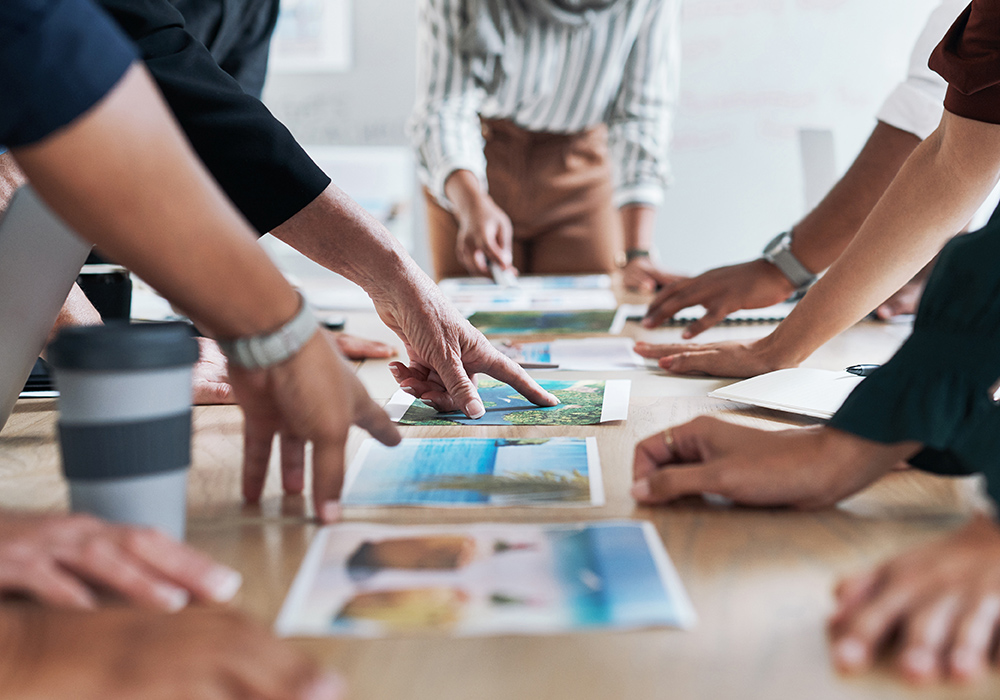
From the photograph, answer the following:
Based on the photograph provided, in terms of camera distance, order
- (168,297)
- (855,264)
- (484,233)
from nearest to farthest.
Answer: (168,297)
(855,264)
(484,233)

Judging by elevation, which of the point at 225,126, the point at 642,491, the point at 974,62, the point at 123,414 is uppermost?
the point at 974,62

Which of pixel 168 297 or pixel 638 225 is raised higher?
pixel 168 297

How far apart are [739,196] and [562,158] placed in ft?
6.54

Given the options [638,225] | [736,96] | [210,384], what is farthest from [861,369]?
[736,96]

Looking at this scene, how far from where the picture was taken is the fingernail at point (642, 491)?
70cm

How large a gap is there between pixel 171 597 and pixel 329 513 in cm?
17

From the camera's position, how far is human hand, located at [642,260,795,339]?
151 cm

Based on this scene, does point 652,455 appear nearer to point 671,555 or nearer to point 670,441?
point 670,441

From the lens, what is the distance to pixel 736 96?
409cm

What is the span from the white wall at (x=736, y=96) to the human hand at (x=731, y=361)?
3118mm

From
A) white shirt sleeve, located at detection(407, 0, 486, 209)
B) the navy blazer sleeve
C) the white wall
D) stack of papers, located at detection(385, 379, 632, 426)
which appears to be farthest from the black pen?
the white wall

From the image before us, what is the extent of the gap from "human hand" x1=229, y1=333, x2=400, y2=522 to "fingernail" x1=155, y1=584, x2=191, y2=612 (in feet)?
0.52

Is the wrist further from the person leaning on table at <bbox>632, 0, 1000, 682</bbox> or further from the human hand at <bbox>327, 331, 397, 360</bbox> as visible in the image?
the human hand at <bbox>327, 331, 397, 360</bbox>

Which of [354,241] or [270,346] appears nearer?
[270,346]
